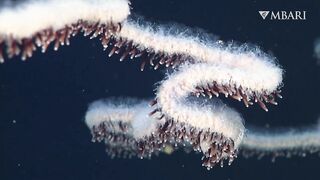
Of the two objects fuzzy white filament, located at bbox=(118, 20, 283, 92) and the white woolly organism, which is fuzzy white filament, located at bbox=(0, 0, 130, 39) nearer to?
the white woolly organism

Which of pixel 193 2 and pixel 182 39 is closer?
pixel 182 39

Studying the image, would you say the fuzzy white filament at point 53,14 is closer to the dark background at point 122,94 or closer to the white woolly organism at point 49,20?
the white woolly organism at point 49,20

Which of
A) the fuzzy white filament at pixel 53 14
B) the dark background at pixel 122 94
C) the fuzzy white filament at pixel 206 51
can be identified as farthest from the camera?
the dark background at pixel 122 94

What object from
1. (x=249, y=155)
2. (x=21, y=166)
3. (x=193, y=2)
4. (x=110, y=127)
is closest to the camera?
→ (x=110, y=127)

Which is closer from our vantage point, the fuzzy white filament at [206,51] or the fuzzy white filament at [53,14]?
the fuzzy white filament at [53,14]

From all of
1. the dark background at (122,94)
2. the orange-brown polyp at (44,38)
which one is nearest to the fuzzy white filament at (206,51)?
the orange-brown polyp at (44,38)

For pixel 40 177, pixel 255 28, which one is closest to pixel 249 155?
pixel 255 28

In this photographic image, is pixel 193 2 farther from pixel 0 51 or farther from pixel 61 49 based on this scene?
pixel 0 51

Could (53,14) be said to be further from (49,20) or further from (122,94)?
(122,94)

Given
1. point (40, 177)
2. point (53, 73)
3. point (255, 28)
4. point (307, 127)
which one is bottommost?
point (40, 177)
